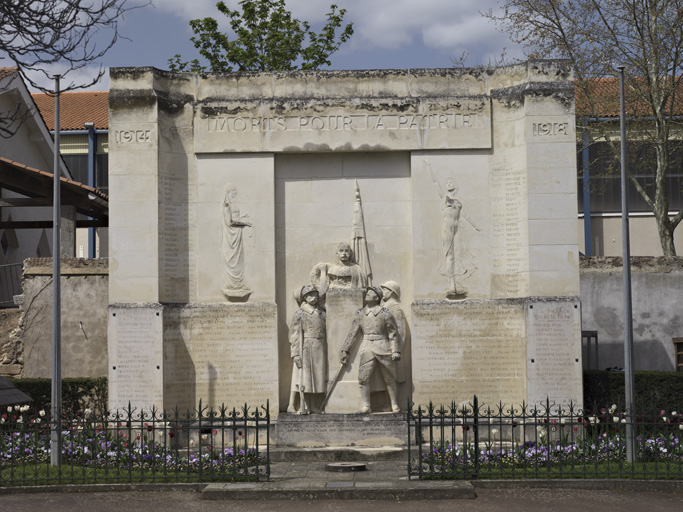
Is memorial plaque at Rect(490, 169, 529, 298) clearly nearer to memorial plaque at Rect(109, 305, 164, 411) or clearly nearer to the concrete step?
the concrete step

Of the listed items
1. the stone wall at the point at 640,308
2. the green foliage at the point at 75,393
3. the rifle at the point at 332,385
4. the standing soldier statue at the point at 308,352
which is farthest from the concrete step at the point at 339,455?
the stone wall at the point at 640,308

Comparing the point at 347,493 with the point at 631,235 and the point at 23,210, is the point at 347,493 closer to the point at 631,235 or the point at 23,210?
the point at 23,210

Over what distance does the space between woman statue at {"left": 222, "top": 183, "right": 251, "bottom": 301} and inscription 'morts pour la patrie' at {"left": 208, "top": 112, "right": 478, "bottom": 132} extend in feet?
4.86

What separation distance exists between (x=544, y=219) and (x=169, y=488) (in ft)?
26.6

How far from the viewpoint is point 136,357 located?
56.1 feet

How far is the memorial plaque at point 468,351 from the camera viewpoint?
17.5 meters

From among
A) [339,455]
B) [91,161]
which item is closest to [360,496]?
[339,455]

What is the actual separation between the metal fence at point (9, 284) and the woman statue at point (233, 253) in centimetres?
908

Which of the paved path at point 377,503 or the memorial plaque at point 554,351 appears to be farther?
the memorial plaque at point 554,351

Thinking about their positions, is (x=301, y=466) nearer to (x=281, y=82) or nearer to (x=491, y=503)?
(x=491, y=503)

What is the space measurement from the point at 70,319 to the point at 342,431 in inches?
285

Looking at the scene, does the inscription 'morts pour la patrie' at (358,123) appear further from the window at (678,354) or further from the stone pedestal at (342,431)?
the window at (678,354)

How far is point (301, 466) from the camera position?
15672 mm

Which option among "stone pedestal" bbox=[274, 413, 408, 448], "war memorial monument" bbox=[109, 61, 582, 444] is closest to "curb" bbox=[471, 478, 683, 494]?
"stone pedestal" bbox=[274, 413, 408, 448]
